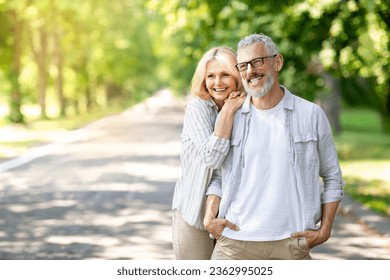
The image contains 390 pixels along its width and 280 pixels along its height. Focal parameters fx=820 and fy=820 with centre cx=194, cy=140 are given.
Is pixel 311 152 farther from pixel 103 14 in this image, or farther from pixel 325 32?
pixel 103 14

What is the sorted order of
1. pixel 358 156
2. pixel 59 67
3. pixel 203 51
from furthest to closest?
pixel 59 67, pixel 358 156, pixel 203 51

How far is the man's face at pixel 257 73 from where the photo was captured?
339 cm

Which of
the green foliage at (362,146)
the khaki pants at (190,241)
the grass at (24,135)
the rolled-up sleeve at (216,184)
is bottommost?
the green foliage at (362,146)

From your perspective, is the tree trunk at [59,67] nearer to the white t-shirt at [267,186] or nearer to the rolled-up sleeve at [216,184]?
the rolled-up sleeve at [216,184]

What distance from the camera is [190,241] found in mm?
3732

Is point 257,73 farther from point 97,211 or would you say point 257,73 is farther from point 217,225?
point 97,211

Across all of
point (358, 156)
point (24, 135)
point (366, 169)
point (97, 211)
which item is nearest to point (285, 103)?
point (97, 211)

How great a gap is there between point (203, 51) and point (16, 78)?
36.5ft

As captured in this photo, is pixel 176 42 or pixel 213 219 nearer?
pixel 213 219

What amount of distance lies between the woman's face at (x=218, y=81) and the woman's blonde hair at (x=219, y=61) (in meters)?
0.02

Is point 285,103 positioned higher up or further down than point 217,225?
higher up

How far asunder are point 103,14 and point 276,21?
25.4 m

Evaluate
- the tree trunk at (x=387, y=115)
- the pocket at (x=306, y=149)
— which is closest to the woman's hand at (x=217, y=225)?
the pocket at (x=306, y=149)

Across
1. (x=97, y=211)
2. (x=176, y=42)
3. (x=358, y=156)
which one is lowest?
(x=358, y=156)
